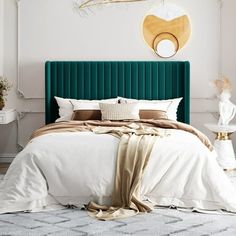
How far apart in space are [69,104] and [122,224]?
296 cm

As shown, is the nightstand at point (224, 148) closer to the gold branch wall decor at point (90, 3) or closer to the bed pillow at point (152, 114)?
the bed pillow at point (152, 114)

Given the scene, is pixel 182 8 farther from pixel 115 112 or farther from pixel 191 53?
pixel 115 112

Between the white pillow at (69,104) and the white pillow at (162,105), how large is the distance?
0.26 metres

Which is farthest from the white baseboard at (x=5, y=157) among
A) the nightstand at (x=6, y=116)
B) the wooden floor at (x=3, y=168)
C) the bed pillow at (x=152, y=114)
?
the bed pillow at (x=152, y=114)

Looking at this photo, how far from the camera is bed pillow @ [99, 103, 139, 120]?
6035mm

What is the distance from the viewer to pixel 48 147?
4.43m

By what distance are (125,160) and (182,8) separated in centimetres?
329

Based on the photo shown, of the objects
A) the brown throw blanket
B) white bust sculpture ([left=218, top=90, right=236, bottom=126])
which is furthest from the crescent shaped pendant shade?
the brown throw blanket

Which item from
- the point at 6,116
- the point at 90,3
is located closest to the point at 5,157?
the point at 6,116

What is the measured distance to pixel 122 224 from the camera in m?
3.87

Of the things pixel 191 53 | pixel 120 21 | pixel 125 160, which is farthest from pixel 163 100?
pixel 125 160

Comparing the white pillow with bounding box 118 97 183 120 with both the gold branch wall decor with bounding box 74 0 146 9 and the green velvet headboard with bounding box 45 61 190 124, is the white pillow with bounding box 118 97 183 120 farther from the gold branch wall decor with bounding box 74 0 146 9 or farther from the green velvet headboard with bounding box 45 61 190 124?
the gold branch wall decor with bounding box 74 0 146 9

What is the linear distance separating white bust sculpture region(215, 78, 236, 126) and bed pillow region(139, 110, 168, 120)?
2.68 feet

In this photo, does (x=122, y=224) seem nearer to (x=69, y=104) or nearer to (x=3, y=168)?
(x=69, y=104)
